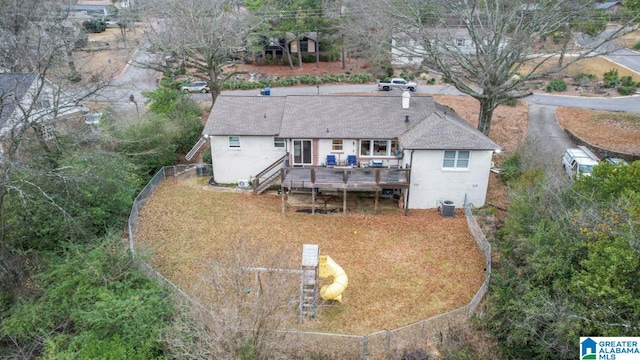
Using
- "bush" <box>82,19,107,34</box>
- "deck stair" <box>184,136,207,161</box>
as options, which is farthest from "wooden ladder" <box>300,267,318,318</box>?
"bush" <box>82,19,107,34</box>

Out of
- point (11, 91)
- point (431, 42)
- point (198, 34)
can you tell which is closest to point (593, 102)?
point (431, 42)

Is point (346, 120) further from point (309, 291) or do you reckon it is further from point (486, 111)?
point (309, 291)

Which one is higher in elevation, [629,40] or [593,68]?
[629,40]

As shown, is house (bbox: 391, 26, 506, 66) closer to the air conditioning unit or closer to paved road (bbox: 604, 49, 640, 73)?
the air conditioning unit

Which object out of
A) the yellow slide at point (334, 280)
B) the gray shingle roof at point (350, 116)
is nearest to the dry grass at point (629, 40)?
the gray shingle roof at point (350, 116)

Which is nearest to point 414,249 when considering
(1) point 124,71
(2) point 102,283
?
(2) point 102,283

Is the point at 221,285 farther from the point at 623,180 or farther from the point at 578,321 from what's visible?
the point at 623,180
